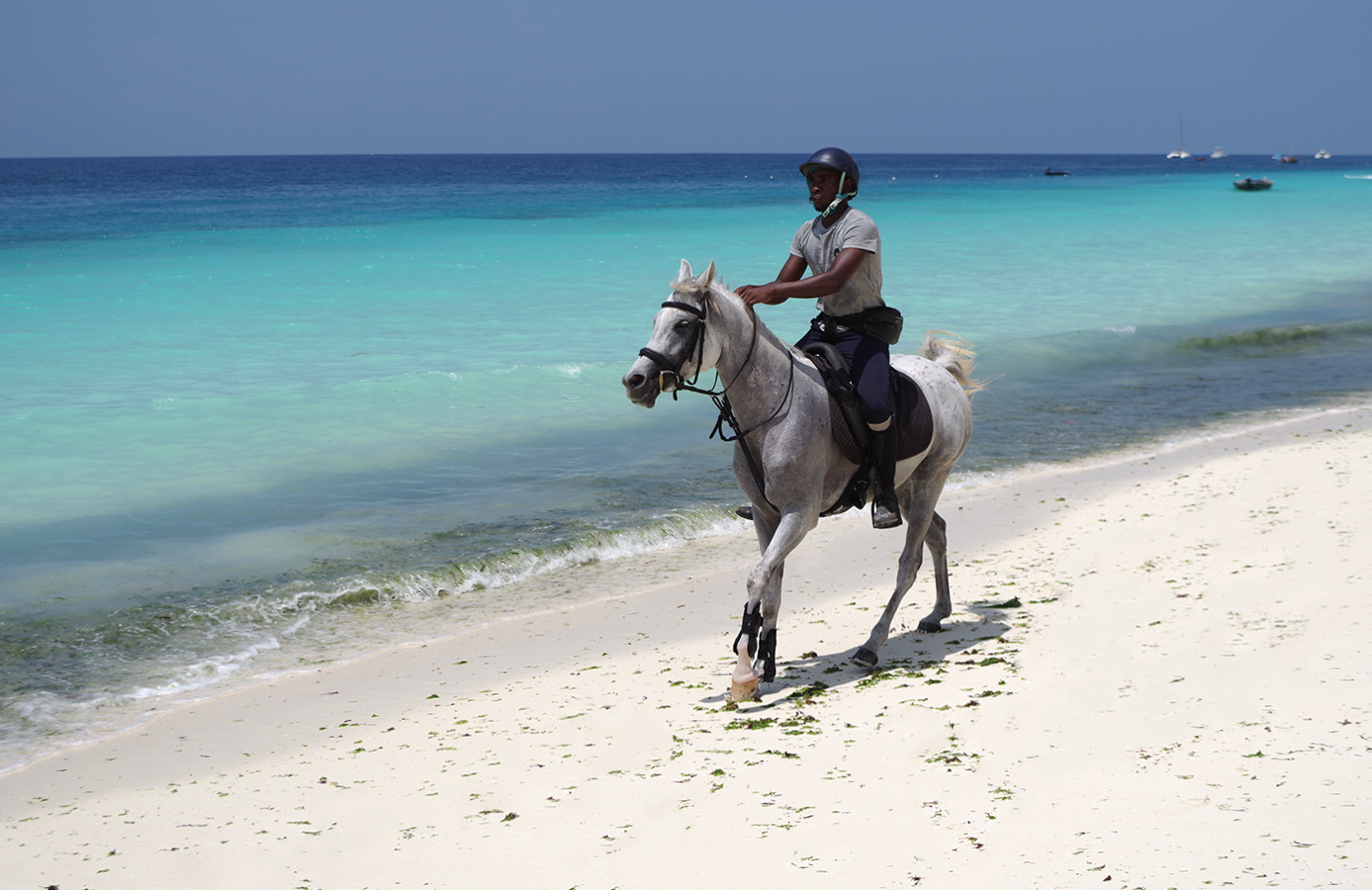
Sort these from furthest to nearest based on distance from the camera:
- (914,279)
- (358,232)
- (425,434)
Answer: (358,232)
(914,279)
(425,434)

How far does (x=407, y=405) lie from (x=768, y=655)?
1186cm

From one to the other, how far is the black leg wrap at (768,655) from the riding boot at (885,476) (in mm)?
916

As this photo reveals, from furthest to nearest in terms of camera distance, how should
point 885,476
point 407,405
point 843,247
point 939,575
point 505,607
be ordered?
point 407,405 < point 505,607 < point 939,575 < point 885,476 < point 843,247

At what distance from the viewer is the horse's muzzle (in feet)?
18.2

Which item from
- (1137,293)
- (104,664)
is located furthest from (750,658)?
(1137,293)

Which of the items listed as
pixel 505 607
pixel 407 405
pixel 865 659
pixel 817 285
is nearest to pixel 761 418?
pixel 817 285

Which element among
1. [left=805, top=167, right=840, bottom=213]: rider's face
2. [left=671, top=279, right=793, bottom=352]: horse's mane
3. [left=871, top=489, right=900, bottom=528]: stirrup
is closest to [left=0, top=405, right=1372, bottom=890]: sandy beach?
[left=871, top=489, right=900, bottom=528]: stirrup

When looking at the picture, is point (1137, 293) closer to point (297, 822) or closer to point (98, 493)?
point (98, 493)

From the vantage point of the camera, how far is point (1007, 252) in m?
42.2

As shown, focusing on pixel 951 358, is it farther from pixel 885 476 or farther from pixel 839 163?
pixel 839 163

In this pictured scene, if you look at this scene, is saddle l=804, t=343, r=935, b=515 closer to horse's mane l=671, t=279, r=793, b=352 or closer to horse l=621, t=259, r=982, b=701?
horse l=621, t=259, r=982, b=701

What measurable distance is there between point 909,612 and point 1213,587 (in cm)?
204

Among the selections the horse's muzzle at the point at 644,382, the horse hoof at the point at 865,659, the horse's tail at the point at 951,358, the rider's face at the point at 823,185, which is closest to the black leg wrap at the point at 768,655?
the horse hoof at the point at 865,659

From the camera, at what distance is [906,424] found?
22.5 ft
